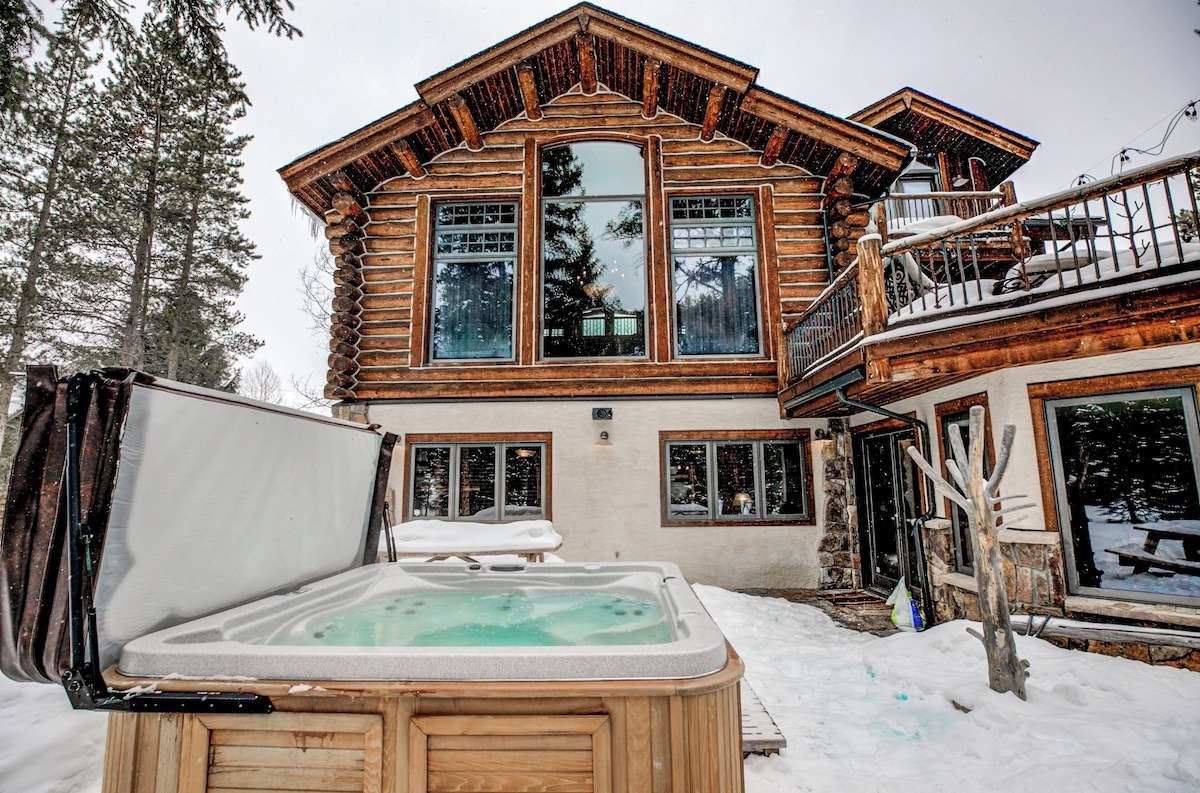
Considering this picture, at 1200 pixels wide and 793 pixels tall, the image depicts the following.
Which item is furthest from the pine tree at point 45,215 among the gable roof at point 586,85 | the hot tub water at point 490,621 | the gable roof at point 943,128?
the gable roof at point 943,128

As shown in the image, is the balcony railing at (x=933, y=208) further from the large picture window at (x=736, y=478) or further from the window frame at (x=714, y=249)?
the large picture window at (x=736, y=478)

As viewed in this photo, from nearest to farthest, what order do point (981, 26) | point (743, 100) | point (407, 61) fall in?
1. point (743, 100)
2. point (981, 26)
3. point (407, 61)

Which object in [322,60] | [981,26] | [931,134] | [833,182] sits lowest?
[833,182]

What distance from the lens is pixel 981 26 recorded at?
21.5m

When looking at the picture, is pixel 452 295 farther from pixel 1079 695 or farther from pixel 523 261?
pixel 1079 695

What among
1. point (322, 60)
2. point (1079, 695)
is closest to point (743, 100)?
point (1079, 695)

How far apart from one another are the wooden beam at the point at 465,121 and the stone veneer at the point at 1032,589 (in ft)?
23.9

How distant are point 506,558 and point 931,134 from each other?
10491 mm

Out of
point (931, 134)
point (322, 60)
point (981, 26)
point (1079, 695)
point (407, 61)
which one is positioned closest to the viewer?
point (1079, 695)

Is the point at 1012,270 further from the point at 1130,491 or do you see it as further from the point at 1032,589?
the point at 1032,589

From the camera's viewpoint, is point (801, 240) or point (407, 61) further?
point (407, 61)

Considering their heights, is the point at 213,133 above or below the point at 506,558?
above

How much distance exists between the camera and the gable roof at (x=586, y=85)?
22.9 feet

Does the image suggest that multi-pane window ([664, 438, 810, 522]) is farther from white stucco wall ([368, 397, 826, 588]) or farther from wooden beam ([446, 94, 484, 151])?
wooden beam ([446, 94, 484, 151])
